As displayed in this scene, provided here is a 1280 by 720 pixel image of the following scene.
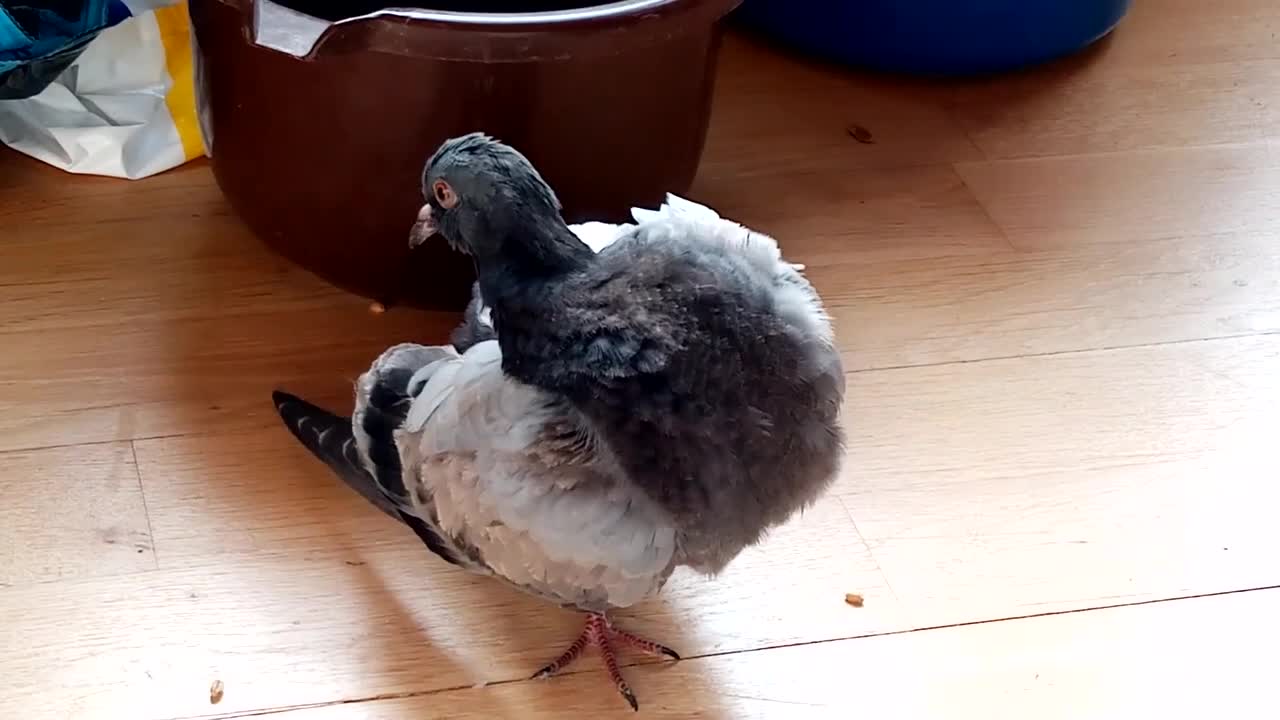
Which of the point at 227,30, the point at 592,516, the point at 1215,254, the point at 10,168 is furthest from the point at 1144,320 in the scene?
the point at 10,168

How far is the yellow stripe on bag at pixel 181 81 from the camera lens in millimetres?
1312

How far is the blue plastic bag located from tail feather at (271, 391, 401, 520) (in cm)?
40

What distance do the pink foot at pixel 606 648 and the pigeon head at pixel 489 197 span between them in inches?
10.6

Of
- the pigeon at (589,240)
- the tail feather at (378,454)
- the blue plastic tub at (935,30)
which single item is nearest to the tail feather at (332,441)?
the tail feather at (378,454)

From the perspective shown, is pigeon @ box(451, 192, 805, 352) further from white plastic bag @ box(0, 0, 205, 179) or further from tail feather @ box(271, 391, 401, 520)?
white plastic bag @ box(0, 0, 205, 179)

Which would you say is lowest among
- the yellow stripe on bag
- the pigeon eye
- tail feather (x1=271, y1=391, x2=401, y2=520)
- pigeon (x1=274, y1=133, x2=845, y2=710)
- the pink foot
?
the pink foot

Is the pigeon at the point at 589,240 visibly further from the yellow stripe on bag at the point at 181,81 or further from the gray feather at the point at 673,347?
the yellow stripe on bag at the point at 181,81

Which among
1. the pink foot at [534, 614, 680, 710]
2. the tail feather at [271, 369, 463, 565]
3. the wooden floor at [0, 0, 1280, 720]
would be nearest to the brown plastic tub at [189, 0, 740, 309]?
the wooden floor at [0, 0, 1280, 720]

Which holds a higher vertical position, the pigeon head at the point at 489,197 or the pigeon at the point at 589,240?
the pigeon head at the point at 489,197

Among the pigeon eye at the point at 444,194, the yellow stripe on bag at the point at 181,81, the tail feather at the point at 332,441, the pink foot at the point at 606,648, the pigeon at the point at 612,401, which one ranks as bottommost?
the pink foot at the point at 606,648

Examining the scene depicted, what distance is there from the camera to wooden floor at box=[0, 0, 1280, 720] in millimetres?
953

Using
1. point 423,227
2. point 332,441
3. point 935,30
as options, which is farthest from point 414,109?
point 935,30

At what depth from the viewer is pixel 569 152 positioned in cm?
107

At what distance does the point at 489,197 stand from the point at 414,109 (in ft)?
0.68
